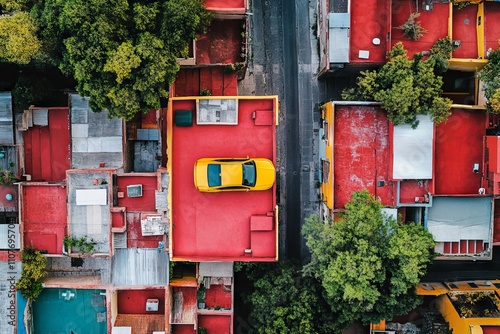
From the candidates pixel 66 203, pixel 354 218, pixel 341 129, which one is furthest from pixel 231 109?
pixel 66 203

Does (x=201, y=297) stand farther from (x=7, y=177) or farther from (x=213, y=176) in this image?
(x=7, y=177)

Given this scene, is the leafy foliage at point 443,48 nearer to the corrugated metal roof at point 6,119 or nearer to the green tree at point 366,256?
the green tree at point 366,256

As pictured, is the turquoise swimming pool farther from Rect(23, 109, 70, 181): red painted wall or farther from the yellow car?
the yellow car

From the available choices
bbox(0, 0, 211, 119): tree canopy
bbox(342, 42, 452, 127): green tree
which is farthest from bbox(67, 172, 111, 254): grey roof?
bbox(342, 42, 452, 127): green tree

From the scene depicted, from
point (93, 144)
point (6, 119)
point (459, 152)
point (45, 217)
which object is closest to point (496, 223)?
point (459, 152)

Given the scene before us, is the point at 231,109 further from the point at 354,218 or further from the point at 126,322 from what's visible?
the point at 126,322

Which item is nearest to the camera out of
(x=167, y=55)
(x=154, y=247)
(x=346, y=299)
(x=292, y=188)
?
(x=167, y=55)

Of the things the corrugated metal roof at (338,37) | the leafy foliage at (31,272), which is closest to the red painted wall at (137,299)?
the leafy foliage at (31,272)
